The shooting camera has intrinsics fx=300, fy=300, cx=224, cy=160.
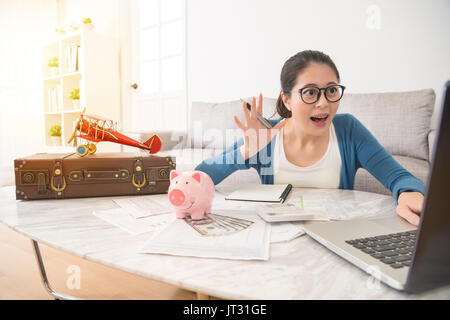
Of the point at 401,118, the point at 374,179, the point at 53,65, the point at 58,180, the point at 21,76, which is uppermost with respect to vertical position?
the point at 53,65

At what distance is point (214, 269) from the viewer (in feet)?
1.35

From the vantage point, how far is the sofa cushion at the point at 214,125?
7.86 feet

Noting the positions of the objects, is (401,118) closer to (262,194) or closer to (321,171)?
(321,171)

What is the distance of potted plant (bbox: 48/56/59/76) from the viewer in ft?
11.8

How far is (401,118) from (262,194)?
1361 mm

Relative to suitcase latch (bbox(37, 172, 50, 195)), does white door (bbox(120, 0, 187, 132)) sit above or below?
above

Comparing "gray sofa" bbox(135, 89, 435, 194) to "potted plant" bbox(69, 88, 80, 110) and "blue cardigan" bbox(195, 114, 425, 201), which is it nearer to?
"blue cardigan" bbox(195, 114, 425, 201)

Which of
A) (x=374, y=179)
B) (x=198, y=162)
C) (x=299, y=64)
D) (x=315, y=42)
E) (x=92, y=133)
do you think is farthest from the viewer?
(x=315, y=42)

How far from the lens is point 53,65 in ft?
11.8

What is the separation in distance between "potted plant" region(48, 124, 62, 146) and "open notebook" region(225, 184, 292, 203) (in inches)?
136

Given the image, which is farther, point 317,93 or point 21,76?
point 21,76

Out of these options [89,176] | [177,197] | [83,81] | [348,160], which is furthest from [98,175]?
[83,81]

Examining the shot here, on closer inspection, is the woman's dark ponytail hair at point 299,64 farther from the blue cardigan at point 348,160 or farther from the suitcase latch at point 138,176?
the suitcase latch at point 138,176

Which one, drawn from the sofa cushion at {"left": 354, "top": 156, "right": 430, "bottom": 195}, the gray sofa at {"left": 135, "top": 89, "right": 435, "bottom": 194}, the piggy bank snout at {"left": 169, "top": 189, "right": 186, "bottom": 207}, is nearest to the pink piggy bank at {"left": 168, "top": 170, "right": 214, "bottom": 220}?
the piggy bank snout at {"left": 169, "top": 189, "right": 186, "bottom": 207}
